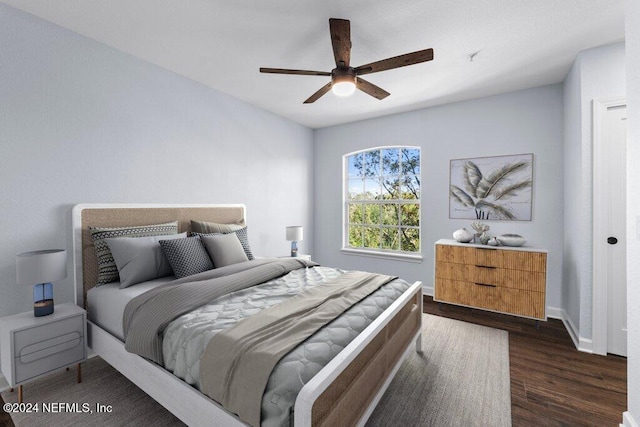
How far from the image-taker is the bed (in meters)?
1.17

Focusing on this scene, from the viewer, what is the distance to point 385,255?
4344 millimetres

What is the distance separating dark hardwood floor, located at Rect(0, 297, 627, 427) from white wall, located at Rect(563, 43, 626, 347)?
23 centimetres

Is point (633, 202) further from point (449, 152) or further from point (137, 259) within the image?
point (137, 259)

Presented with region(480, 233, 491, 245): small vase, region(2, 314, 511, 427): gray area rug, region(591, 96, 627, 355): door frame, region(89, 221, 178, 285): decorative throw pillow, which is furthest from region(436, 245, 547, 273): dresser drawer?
region(89, 221, 178, 285): decorative throw pillow

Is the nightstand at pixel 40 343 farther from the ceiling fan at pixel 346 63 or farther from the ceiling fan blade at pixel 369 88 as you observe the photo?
the ceiling fan blade at pixel 369 88

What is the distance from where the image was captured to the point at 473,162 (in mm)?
3660

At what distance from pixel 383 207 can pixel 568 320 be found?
2.52 meters

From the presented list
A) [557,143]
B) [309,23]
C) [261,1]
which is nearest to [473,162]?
[557,143]

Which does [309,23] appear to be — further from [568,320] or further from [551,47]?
[568,320]

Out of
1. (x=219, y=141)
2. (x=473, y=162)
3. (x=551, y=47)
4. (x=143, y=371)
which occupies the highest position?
(x=551, y=47)

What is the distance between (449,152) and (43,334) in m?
4.38

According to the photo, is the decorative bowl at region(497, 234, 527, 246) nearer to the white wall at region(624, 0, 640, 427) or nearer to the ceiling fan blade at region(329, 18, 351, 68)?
the white wall at region(624, 0, 640, 427)

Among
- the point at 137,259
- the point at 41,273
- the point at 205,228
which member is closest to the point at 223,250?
the point at 205,228

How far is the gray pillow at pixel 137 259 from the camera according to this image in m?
2.18
